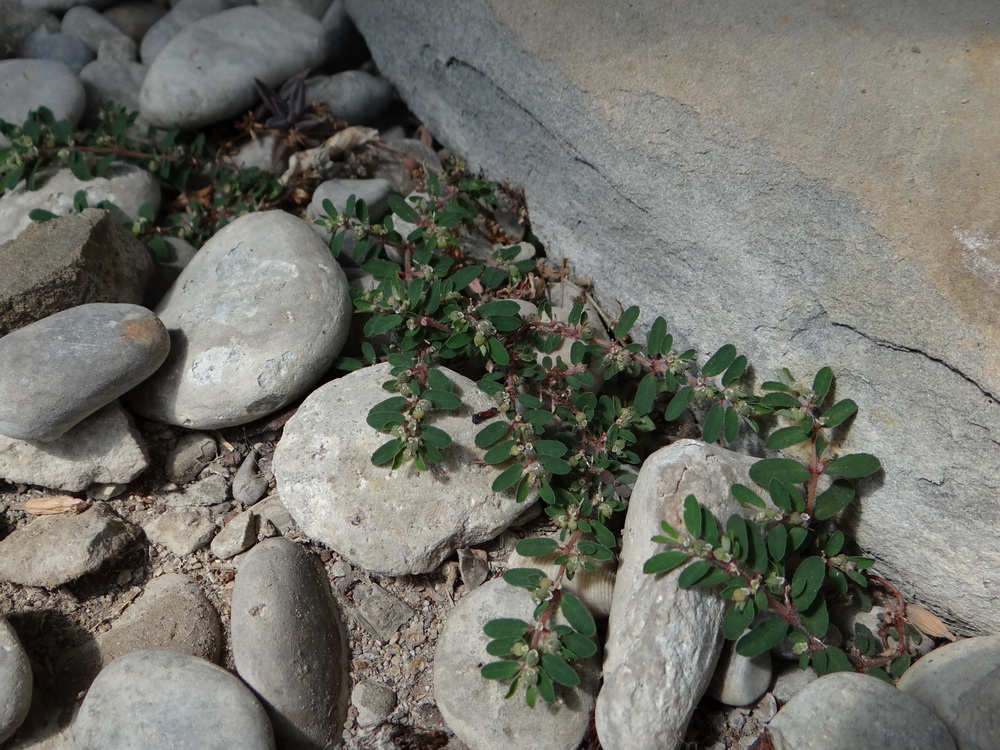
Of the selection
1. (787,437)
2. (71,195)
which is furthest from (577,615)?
(71,195)

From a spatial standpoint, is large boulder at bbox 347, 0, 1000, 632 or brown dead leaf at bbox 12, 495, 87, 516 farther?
brown dead leaf at bbox 12, 495, 87, 516

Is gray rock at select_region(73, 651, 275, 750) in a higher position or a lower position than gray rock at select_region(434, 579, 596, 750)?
lower

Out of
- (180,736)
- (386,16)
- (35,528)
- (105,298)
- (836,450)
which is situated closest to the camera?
(180,736)

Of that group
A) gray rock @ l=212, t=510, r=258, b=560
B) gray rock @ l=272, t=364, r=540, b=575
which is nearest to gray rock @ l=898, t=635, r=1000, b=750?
gray rock @ l=272, t=364, r=540, b=575

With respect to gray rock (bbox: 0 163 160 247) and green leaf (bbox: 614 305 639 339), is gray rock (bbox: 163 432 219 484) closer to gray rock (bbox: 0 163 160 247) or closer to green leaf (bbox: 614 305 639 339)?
gray rock (bbox: 0 163 160 247)

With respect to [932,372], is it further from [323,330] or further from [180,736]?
[180,736]

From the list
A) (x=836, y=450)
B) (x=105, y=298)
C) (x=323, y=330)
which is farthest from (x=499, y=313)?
(x=105, y=298)

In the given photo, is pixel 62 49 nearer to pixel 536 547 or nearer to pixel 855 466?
pixel 536 547
